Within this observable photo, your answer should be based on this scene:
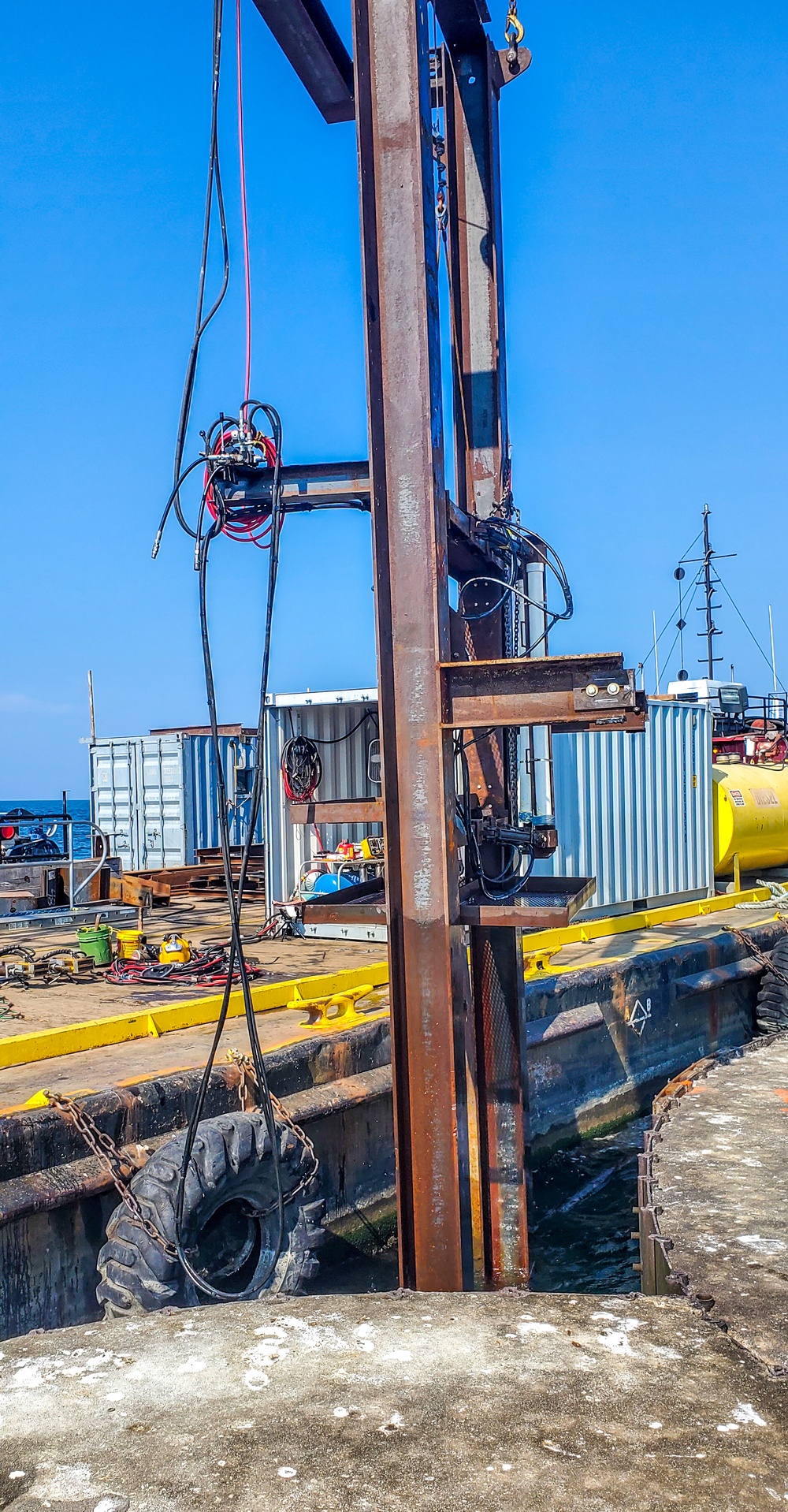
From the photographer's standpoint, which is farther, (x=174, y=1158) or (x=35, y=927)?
(x=35, y=927)

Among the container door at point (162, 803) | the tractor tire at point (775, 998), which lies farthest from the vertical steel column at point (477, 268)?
the container door at point (162, 803)

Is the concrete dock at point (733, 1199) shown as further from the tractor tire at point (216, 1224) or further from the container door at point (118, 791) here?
the container door at point (118, 791)

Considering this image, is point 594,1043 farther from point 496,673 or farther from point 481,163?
point 481,163

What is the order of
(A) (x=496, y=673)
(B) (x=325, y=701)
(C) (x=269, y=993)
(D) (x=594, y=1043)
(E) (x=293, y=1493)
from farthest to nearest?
(B) (x=325, y=701), (D) (x=594, y=1043), (C) (x=269, y=993), (A) (x=496, y=673), (E) (x=293, y=1493)

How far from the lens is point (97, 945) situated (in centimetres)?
1031

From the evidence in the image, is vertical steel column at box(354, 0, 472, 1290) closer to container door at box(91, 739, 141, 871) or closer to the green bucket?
the green bucket

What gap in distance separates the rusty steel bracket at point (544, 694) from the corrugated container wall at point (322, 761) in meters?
7.53

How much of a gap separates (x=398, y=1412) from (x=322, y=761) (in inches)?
440

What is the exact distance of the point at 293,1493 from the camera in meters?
2.82

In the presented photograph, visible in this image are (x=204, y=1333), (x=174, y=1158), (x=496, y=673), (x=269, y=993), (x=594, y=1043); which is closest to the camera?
(x=204, y=1333)

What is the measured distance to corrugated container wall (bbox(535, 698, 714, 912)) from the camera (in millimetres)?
13055

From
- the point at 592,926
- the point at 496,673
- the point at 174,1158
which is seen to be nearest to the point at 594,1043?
the point at 592,926

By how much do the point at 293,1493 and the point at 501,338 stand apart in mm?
5733

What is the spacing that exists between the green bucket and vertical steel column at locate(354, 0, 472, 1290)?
20.1 feet
